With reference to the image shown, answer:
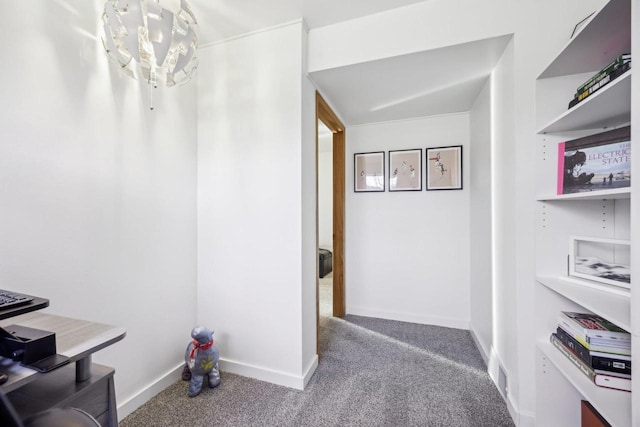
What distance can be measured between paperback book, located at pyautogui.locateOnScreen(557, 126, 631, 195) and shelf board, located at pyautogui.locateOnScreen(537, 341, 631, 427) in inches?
30.3

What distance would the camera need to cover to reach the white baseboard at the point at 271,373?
1.79 meters

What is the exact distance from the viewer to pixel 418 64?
5.98 feet

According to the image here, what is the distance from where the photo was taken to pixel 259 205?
74.5 inches

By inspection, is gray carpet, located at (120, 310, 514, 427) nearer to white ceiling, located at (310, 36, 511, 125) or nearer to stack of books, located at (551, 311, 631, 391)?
stack of books, located at (551, 311, 631, 391)

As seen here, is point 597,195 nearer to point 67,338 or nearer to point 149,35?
point 67,338

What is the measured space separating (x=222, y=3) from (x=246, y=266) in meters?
1.73

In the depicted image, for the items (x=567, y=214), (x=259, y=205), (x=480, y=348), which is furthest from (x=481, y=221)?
(x=259, y=205)

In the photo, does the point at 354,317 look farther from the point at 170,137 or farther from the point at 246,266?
the point at 170,137

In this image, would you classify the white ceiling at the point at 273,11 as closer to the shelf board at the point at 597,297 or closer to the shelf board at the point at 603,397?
the shelf board at the point at 597,297

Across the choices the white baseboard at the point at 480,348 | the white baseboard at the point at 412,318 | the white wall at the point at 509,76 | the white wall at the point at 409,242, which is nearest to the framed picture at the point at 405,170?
the white wall at the point at 409,242

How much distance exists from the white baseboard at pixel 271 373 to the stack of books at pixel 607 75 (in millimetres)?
2131

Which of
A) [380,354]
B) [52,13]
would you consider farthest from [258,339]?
[52,13]

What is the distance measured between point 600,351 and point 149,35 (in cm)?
235

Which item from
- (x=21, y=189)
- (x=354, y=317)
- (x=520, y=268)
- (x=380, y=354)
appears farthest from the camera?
(x=354, y=317)
